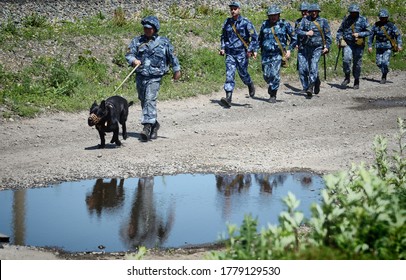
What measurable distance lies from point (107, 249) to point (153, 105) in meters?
6.11

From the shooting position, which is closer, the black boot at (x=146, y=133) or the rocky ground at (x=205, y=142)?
the rocky ground at (x=205, y=142)

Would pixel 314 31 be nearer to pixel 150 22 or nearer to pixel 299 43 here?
pixel 299 43

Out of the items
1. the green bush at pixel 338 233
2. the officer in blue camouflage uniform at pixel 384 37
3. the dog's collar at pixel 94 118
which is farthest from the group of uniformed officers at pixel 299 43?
the green bush at pixel 338 233

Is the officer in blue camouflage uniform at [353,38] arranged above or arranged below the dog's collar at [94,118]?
above

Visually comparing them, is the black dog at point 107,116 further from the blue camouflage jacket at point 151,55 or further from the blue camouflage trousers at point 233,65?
the blue camouflage trousers at point 233,65

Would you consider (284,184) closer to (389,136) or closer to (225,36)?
(389,136)

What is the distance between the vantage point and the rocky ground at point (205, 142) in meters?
13.7

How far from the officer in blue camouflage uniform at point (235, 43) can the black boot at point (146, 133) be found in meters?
3.83

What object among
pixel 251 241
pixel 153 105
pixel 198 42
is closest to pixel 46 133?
pixel 153 105

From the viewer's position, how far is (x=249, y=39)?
19641 millimetres

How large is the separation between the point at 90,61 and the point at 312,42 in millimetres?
4674

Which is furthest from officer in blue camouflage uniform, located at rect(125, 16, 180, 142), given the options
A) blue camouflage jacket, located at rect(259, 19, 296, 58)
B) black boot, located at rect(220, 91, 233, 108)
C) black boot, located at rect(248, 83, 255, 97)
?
black boot, located at rect(248, 83, 255, 97)

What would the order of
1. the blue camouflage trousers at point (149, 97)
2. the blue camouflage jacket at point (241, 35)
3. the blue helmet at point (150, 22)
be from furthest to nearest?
the blue camouflage jacket at point (241, 35) < the blue camouflage trousers at point (149, 97) < the blue helmet at point (150, 22)

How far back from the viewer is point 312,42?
69.2 feet
